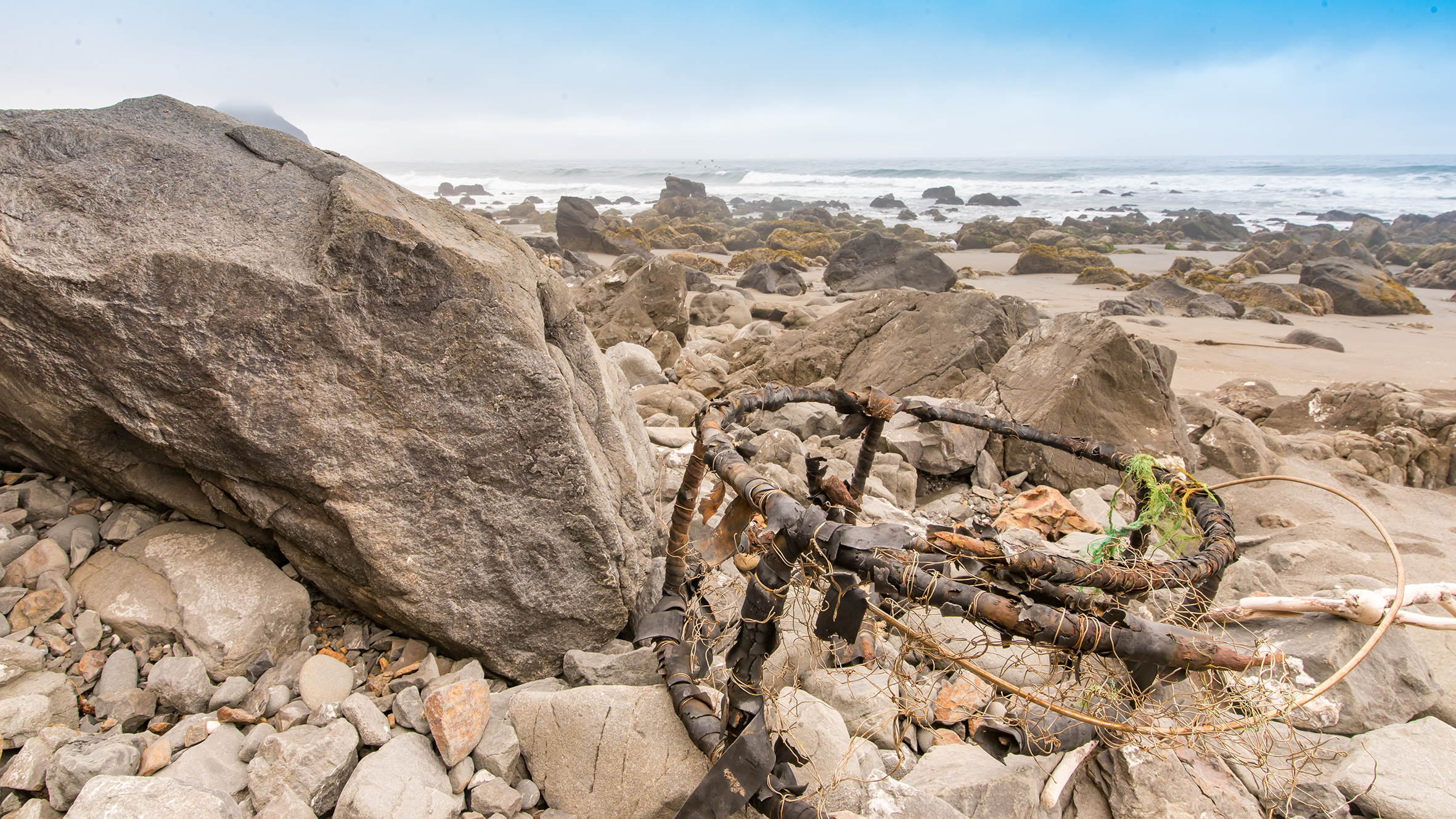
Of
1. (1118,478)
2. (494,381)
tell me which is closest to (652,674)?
(494,381)

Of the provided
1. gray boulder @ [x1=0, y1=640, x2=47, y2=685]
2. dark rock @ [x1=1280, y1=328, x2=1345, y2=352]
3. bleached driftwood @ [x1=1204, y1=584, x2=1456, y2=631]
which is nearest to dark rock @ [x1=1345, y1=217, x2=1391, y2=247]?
dark rock @ [x1=1280, y1=328, x2=1345, y2=352]

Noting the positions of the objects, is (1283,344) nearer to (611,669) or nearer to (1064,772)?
(1064,772)

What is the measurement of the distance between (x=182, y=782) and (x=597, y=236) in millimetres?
20333

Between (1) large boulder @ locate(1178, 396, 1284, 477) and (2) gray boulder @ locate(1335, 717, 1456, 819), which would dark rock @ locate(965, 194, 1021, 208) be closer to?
(1) large boulder @ locate(1178, 396, 1284, 477)

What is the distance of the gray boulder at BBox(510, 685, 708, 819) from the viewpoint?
1.89m

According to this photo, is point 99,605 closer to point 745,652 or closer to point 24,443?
point 24,443

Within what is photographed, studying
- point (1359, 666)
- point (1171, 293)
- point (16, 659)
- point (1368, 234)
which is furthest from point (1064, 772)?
point (1368, 234)

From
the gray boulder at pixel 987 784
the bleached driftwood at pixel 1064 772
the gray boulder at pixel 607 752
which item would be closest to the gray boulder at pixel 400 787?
the gray boulder at pixel 607 752

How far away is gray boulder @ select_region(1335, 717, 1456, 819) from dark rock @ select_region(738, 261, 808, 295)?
43.8 ft

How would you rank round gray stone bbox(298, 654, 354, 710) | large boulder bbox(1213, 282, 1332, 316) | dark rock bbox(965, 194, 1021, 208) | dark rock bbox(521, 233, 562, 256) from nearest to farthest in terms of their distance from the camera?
round gray stone bbox(298, 654, 354, 710) → large boulder bbox(1213, 282, 1332, 316) → dark rock bbox(521, 233, 562, 256) → dark rock bbox(965, 194, 1021, 208)

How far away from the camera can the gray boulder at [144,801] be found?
1493 mm

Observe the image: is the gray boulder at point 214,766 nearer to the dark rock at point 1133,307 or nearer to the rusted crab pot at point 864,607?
the rusted crab pot at point 864,607

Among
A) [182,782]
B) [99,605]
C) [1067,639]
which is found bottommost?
[182,782]

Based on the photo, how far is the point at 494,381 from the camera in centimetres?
202
